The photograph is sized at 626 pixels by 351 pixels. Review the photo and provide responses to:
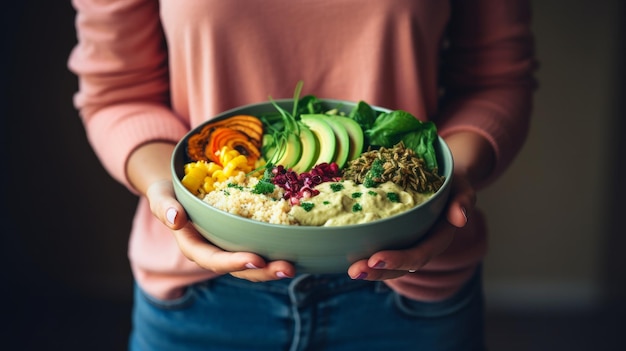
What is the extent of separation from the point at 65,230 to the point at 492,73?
6.08ft

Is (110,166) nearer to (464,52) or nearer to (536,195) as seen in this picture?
(464,52)

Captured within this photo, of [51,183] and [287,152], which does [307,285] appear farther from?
[51,183]

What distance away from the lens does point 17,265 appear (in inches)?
103

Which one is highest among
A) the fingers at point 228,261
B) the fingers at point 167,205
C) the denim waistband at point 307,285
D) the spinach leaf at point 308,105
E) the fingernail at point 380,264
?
the spinach leaf at point 308,105

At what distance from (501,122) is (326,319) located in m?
0.49

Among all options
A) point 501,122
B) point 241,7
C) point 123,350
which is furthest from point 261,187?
point 123,350

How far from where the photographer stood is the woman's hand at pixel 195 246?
2.95 ft

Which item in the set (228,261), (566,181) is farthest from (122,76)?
(566,181)

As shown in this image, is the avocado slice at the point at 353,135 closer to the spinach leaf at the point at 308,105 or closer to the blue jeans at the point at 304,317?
the spinach leaf at the point at 308,105

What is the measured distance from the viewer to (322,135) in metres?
1.08

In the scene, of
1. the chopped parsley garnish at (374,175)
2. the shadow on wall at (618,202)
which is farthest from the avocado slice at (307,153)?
the shadow on wall at (618,202)

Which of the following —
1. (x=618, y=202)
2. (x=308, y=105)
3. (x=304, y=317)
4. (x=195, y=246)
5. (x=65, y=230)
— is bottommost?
(x=65, y=230)

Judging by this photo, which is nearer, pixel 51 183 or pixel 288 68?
pixel 288 68

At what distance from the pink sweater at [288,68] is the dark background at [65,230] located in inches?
42.7
